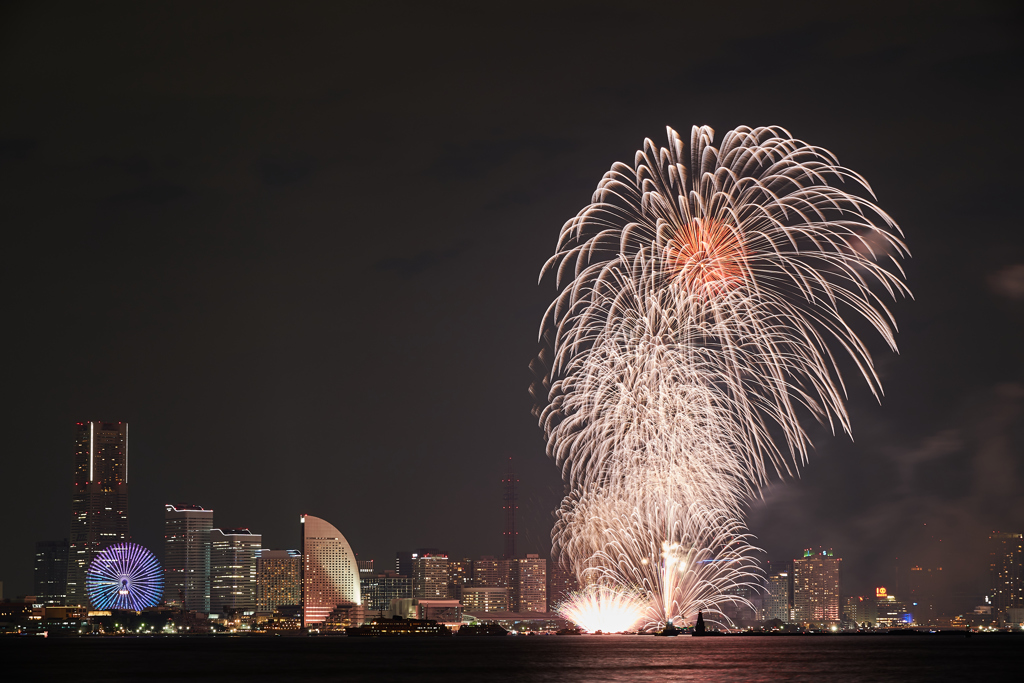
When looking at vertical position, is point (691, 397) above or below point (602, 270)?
below

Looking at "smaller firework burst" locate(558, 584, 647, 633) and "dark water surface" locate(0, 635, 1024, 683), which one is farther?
"smaller firework burst" locate(558, 584, 647, 633)

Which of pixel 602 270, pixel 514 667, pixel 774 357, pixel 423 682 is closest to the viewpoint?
pixel 774 357

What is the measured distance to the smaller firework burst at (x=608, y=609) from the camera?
408ft

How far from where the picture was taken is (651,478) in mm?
82750

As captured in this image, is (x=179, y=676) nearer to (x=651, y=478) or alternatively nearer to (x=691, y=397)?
(x=651, y=478)

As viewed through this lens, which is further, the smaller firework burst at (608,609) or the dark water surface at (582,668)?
the smaller firework burst at (608,609)

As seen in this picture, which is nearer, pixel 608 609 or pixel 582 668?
pixel 582 668

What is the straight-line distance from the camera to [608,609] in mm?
139000

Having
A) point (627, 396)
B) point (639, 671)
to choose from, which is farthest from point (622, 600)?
point (627, 396)

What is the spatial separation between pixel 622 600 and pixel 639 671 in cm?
4730

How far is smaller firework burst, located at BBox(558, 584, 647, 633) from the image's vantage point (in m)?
124

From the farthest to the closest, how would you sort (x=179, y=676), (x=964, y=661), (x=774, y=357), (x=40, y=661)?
(x=40, y=661) < (x=964, y=661) < (x=179, y=676) < (x=774, y=357)

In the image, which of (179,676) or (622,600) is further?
(622,600)

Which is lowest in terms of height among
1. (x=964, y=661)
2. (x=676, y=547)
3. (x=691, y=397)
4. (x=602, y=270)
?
(x=964, y=661)
